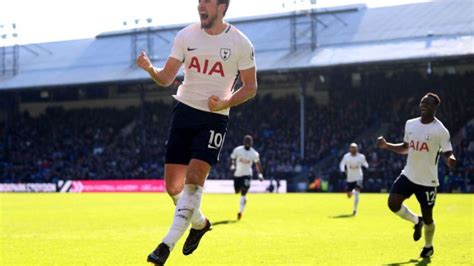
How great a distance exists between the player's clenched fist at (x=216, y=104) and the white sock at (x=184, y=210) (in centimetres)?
81

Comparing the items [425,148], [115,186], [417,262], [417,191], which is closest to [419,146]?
[425,148]

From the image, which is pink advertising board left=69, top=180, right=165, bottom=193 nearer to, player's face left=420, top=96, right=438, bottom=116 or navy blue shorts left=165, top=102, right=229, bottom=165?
player's face left=420, top=96, right=438, bottom=116

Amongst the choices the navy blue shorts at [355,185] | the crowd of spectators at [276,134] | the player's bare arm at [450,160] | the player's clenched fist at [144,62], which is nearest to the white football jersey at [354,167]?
the navy blue shorts at [355,185]

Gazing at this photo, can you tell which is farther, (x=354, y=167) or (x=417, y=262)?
(x=354, y=167)

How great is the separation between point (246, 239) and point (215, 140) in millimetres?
6865

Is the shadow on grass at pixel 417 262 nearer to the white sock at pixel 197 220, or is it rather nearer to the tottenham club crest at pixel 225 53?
the white sock at pixel 197 220

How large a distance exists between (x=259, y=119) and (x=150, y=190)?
1068cm

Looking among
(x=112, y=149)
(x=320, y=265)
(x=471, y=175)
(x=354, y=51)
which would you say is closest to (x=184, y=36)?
(x=320, y=265)

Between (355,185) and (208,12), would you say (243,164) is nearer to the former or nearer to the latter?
(355,185)

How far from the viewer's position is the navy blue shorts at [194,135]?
8.52m

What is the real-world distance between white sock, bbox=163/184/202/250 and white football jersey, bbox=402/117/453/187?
18.0 feet

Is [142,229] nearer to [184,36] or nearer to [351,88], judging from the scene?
[184,36]

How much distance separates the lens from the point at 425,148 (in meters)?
12.7

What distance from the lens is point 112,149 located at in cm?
6241
